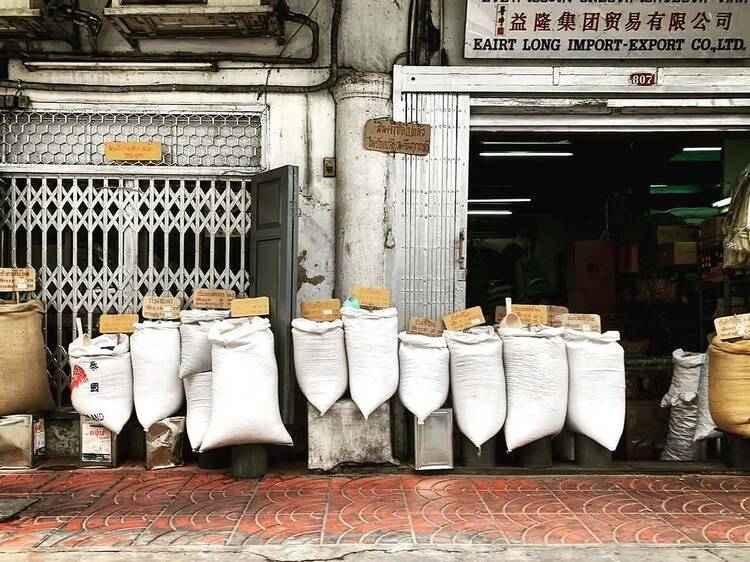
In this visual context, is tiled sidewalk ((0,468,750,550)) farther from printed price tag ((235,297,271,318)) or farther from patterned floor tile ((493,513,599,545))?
printed price tag ((235,297,271,318))

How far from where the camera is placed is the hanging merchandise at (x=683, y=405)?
5699 mm

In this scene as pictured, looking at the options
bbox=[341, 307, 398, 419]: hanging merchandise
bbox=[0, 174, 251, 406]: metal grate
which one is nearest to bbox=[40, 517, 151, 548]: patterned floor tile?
bbox=[341, 307, 398, 419]: hanging merchandise

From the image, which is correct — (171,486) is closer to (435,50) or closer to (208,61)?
(208,61)

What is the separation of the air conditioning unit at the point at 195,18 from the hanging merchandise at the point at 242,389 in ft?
8.17

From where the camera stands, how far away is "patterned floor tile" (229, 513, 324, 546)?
4031 mm

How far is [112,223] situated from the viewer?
5.98 metres

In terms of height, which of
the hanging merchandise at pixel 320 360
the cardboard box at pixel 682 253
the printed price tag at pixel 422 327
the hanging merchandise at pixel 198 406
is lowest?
the hanging merchandise at pixel 198 406

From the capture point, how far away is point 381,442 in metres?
5.38

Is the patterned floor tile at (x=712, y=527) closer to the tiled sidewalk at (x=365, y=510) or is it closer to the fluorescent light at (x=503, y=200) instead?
the tiled sidewalk at (x=365, y=510)

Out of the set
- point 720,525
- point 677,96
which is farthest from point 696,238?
point 720,525

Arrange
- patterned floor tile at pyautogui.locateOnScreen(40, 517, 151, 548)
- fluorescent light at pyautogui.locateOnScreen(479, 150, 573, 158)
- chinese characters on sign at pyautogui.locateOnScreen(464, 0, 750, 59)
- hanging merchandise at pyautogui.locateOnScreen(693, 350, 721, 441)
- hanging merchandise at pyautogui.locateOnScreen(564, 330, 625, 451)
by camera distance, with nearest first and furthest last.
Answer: patterned floor tile at pyautogui.locateOnScreen(40, 517, 151, 548) < hanging merchandise at pyautogui.locateOnScreen(564, 330, 625, 451) < hanging merchandise at pyautogui.locateOnScreen(693, 350, 721, 441) < chinese characters on sign at pyautogui.locateOnScreen(464, 0, 750, 59) < fluorescent light at pyautogui.locateOnScreen(479, 150, 573, 158)

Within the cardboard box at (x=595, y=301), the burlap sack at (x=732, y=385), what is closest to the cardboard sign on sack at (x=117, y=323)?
the burlap sack at (x=732, y=385)

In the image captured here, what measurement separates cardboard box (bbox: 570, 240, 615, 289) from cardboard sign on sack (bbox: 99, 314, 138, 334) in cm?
618

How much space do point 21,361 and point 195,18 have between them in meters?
3.07
